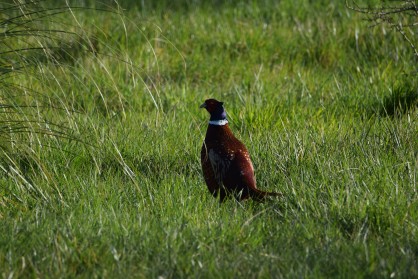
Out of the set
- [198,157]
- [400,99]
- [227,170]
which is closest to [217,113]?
[227,170]

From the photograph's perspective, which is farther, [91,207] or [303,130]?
[303,130]

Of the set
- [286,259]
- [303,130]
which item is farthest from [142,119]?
[286,259]

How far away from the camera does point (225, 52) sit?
6.99 m

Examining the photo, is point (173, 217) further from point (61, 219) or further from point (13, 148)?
point (13, 148)

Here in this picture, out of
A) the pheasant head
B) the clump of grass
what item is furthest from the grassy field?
the pheasant head

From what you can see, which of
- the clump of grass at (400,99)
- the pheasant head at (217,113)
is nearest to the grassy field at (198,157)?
the clump of grass at (400,99)

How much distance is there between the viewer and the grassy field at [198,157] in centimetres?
342

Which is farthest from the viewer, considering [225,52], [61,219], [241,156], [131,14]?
[131,14]

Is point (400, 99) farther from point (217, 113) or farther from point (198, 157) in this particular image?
point (217, 113)

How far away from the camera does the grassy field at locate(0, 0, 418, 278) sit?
3.42 meters

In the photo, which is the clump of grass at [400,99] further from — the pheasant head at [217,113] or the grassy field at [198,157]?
the pheasant head at [217,113]

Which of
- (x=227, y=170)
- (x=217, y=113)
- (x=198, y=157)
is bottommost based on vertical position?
(x=198, y=157)

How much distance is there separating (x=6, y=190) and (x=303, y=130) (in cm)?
178

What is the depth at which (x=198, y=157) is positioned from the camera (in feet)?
16.0
